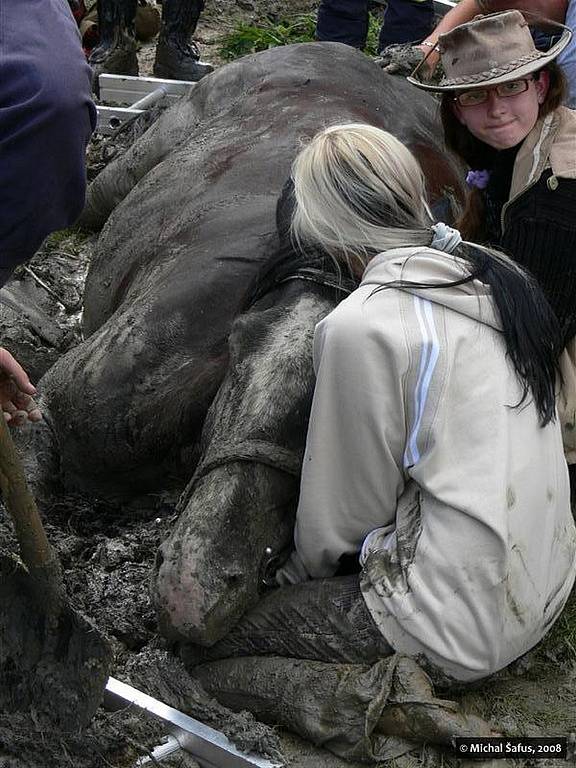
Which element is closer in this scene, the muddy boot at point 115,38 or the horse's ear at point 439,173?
the horse's ear at point 439,173

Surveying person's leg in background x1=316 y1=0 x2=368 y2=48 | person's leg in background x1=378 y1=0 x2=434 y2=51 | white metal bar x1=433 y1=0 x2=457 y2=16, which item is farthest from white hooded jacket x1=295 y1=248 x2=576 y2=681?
white metal bar x1=433 y1=0 x2=457 y2=16

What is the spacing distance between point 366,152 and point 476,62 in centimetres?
70

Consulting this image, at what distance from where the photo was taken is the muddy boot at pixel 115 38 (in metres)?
7.62

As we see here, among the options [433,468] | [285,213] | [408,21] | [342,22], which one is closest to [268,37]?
[342,22]

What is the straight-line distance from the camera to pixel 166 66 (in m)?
7.77

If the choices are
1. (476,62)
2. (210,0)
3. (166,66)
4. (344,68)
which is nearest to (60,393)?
(476,62)

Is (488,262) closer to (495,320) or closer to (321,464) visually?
(495,320)

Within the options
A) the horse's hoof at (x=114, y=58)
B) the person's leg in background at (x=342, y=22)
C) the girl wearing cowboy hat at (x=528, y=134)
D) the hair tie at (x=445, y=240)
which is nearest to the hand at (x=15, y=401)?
the hair tie at (x=445, y=240)

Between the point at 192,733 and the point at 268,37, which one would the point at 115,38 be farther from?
the point at 192,733

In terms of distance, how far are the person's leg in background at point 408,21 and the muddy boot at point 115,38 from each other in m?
1.66

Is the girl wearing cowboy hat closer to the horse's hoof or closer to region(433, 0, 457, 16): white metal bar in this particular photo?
the horse's hoof

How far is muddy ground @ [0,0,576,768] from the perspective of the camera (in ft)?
9.70

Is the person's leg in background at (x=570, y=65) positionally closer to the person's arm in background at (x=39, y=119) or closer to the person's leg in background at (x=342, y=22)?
the person's arm in background at (x=39, y=119)

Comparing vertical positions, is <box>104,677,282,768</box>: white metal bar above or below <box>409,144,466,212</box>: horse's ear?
below
